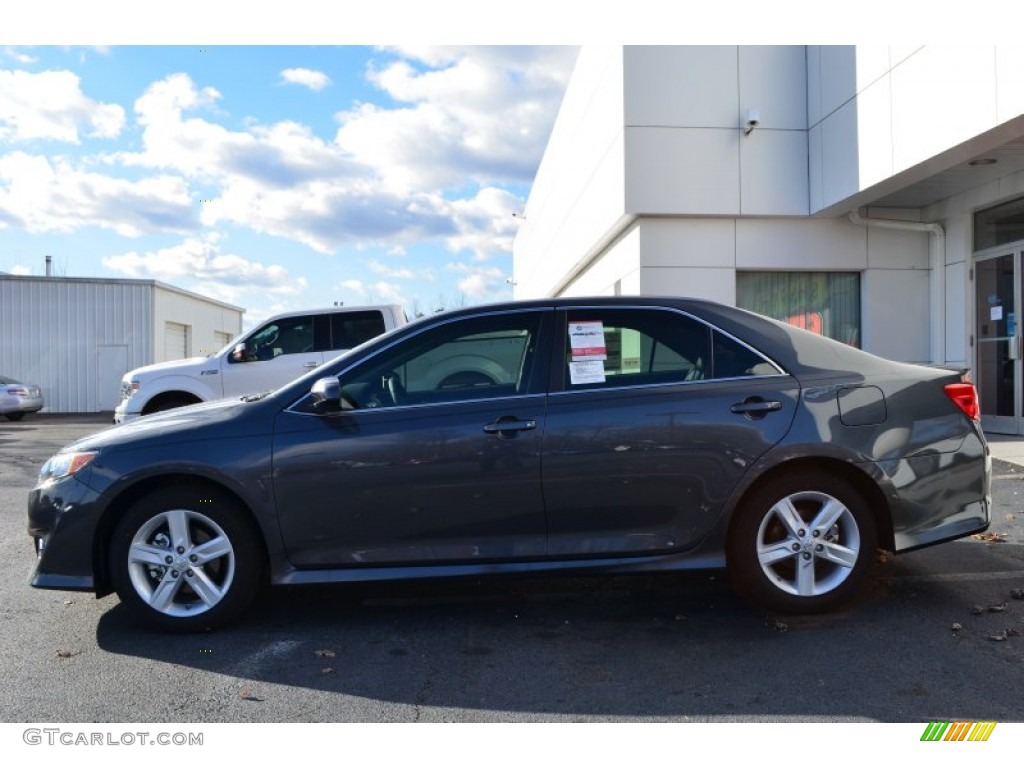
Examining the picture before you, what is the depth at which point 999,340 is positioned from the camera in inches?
456

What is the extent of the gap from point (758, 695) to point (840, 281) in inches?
438

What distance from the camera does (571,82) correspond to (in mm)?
20234

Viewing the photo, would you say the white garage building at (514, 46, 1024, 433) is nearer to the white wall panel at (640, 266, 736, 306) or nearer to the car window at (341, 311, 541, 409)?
the white wall panel at (640, 266, 736, 306)

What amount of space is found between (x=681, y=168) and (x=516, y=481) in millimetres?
9715

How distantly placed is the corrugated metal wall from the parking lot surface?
24303 millimetres

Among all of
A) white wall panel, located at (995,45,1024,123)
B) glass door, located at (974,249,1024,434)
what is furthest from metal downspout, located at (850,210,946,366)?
white wall panel, located at (995,45,1024,123)

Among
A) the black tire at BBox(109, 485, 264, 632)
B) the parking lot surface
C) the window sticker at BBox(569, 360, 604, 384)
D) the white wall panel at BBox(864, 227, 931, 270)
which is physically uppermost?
the white wall panel at BBox(864, 227, 931, 270)

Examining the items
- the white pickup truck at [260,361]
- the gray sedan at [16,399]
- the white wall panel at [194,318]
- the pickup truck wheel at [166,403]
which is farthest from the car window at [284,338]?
the white wall panel at [194,318]

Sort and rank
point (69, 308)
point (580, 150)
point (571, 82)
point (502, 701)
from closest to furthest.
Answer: point (502, 701), point (580, 150), point (571, 82), point (69, 308)

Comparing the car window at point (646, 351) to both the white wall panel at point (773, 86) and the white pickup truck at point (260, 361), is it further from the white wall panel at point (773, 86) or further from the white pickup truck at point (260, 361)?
the white wall panel at point (773, 86)

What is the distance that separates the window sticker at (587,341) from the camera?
164 inches


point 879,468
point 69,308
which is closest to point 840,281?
point 879,468

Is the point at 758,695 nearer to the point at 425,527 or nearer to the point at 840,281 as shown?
the point at 425,527
